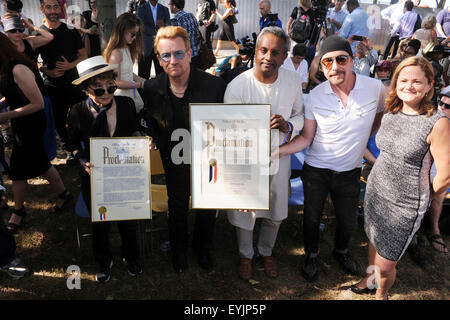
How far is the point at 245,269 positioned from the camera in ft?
11.0

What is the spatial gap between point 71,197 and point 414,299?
431 cm

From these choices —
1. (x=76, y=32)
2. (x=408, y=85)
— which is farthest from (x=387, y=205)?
(x=76, y=32)

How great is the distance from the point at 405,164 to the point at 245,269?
183cm

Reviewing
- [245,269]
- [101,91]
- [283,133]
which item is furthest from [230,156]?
[245,269]

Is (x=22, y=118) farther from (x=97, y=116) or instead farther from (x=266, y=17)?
(x=266, y=17)

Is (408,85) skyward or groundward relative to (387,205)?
skyward

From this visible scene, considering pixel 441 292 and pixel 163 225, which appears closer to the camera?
pixel 441 292

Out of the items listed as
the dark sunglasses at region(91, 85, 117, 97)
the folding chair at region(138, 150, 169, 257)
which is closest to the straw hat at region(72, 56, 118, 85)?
the dark sunglasses at region(91, 85, 117, 97)

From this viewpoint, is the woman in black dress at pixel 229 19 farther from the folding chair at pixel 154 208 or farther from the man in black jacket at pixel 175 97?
the man in black jacket at pixel 175 97

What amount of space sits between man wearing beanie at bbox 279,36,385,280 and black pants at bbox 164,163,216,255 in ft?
3.01

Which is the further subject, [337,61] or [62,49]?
[62,49]

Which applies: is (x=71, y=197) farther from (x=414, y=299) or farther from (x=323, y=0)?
(x=323, y=0)

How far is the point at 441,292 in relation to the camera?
10.9 feet

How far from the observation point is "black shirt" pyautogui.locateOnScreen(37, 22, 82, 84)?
4852 mm
